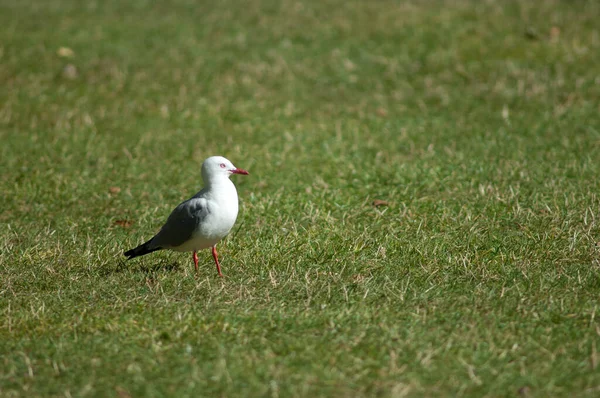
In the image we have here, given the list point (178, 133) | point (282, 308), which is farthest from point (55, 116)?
point (282, 308)

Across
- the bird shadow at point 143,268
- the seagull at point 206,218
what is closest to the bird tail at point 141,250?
the seagull at point 206,218

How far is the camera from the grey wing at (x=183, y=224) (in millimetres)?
5016

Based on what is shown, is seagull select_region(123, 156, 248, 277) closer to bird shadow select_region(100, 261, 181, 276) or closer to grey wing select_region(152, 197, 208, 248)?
grey wing select_region(152, 197, 208, 248)

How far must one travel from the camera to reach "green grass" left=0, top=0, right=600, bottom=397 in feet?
12.9

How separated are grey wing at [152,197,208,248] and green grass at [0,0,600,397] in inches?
10.2

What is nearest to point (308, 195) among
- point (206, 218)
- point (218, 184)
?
point (218, 184)

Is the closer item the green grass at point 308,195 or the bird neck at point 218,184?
the green grass at point 308,195

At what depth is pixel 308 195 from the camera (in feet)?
22.1

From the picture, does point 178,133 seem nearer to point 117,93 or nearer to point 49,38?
point 117,93

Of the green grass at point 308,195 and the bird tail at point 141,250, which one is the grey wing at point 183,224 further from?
the green grass at point 308,195

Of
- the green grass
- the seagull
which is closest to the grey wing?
the seagull

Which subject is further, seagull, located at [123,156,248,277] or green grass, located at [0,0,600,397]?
seagull, located at [123,156,248,277]

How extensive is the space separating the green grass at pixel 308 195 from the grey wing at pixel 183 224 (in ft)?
0.85

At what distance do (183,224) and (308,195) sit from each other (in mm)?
1916
